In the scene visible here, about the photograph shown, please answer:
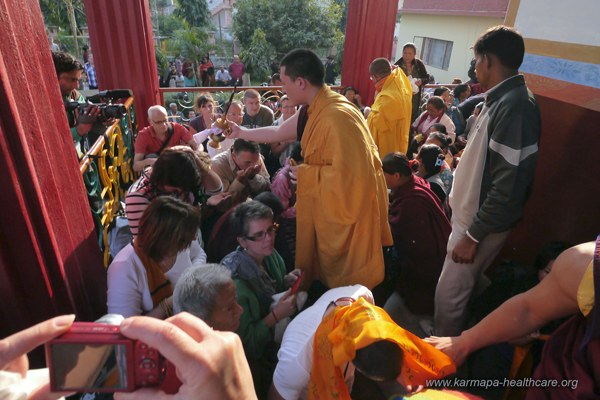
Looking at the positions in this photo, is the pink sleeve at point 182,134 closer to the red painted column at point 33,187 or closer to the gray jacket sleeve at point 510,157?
the red painted column at point 33,187

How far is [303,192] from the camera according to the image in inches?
85.4

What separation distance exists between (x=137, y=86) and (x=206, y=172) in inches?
84.2

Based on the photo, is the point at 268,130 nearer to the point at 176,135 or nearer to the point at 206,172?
the point at 206,172

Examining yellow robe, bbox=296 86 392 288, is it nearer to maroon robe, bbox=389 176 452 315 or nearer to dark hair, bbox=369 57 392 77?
maroon robe, bbox=389 176 452 315

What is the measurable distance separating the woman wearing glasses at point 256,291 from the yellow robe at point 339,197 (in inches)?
12.4

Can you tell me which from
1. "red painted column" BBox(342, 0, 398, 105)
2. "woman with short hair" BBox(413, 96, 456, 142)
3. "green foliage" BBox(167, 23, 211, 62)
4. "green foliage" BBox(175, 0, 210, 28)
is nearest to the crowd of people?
"woman with short hair" BBox(413, 96, 456, 142)

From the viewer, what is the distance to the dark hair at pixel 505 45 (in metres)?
1.90

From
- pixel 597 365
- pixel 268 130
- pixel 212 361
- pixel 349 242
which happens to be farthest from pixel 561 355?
pixel 268 130

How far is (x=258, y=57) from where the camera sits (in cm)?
1642

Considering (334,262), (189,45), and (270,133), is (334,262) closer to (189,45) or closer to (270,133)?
(270,133)

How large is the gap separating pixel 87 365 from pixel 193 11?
79.8ft

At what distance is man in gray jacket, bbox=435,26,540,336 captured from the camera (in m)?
1.85

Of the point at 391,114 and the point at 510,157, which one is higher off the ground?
the point at 510,157

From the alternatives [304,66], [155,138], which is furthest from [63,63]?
[304,66]
